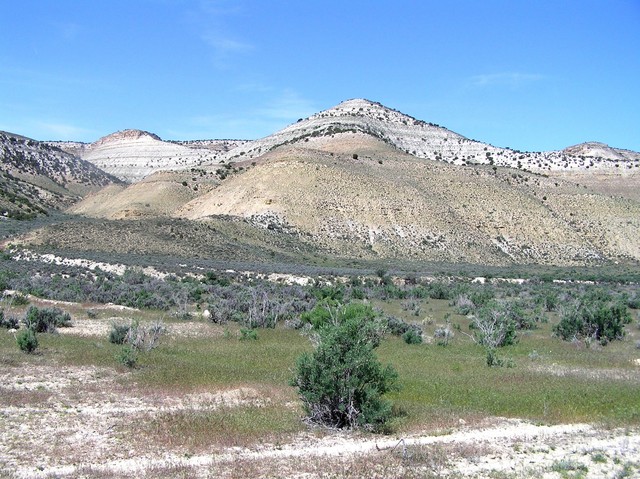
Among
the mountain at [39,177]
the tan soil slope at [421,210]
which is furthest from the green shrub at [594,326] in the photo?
the mountain at [39,177]

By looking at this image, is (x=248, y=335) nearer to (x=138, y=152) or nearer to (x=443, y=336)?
(x=443, y=336)

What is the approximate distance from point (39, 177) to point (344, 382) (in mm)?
123613

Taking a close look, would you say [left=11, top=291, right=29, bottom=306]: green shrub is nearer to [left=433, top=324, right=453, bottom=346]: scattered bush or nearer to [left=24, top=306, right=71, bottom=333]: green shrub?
[left=24, top=306, right=71, bottom=333]: green shrub

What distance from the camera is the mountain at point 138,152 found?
154 metres

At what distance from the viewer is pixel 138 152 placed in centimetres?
16700

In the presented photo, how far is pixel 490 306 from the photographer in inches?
1012

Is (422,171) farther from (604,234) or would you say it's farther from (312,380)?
(312,380)

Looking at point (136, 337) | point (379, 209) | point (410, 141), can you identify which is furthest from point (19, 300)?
point (410, 141)

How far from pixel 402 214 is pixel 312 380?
64348 mm

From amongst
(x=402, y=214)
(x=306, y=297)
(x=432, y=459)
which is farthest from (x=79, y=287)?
(x=402, y=214)

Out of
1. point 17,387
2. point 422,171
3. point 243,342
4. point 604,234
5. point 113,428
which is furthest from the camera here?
point 422,171

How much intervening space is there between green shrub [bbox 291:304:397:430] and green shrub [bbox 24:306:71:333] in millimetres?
11431

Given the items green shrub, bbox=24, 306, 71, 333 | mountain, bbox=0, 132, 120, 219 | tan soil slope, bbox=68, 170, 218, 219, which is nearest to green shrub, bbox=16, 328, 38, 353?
green shrub, bbox=24, 306, 71, 333

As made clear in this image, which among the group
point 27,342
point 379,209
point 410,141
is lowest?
point 27,342
